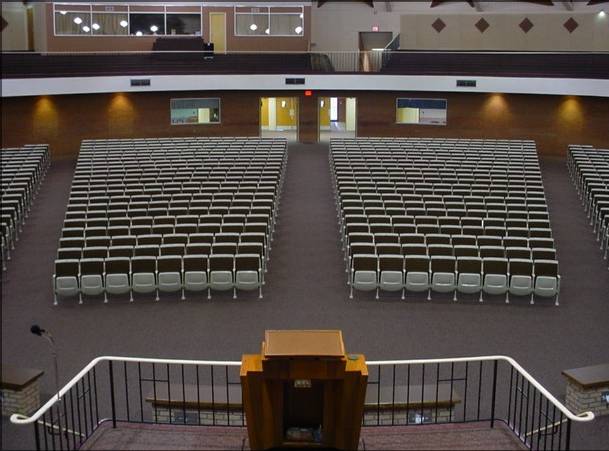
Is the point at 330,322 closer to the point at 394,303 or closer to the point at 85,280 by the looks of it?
the point at 394,303

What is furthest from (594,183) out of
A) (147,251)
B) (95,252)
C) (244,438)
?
(244,438)

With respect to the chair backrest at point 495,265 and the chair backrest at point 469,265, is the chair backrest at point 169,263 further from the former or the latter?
the chair backrest at point 495,265

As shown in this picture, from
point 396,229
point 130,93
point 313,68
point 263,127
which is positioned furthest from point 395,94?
point 396,229

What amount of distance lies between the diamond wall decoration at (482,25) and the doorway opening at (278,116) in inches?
333

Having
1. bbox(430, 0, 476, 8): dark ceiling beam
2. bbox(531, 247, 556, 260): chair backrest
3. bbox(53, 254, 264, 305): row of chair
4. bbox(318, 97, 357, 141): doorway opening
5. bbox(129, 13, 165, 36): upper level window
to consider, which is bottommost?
bbox(53, 254, 264, 305): row of chair

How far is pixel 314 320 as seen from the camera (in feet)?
39.5

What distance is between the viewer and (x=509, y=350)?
10.9 meters

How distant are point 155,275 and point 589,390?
7551 mm

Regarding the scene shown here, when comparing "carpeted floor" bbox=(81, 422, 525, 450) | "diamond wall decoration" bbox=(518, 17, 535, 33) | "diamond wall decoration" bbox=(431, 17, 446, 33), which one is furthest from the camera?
"diamond wall decoration" bbox=(431, 17, 446, 33)

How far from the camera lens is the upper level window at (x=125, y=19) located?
29.1m

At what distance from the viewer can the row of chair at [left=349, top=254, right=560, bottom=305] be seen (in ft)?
42.2

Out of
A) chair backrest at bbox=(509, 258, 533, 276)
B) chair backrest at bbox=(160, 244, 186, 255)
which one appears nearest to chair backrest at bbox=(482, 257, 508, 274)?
chair backrest at bbox=(509, 258, 533, 276)

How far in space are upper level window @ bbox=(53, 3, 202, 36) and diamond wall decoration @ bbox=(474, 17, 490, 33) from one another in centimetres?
1168

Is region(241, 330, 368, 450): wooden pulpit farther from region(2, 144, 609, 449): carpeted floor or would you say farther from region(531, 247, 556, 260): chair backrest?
region(531, 247, 556, 260): chair backrest
